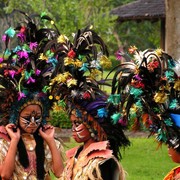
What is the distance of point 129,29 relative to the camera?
52.2m

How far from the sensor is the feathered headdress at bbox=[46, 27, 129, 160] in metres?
6.90

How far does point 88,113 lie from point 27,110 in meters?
1.23

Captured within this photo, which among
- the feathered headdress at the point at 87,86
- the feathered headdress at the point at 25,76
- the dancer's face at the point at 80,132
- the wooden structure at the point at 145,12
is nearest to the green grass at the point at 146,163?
the feathered headdress at the point at 25,76

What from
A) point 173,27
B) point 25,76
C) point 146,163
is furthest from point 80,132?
point 173,27

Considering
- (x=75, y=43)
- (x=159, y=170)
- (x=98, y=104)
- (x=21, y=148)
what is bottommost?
(x=159, y=170)

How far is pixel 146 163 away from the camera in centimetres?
1415

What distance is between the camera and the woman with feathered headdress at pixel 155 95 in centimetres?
626

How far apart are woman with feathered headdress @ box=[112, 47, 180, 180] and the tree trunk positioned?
885 centimetres

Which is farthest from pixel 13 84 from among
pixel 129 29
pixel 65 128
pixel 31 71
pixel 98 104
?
pixel 129 29

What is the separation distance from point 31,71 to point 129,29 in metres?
44.6

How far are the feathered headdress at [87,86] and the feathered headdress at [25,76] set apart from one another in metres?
0.69

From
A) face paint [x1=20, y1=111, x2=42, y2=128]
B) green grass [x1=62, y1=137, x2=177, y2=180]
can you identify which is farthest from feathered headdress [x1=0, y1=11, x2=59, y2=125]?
green grass [x1=62, y1=137, x2=177, y2=180]

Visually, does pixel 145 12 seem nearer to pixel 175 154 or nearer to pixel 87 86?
pixel 87 86

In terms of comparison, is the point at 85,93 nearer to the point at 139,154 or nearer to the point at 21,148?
the point at 21,148
